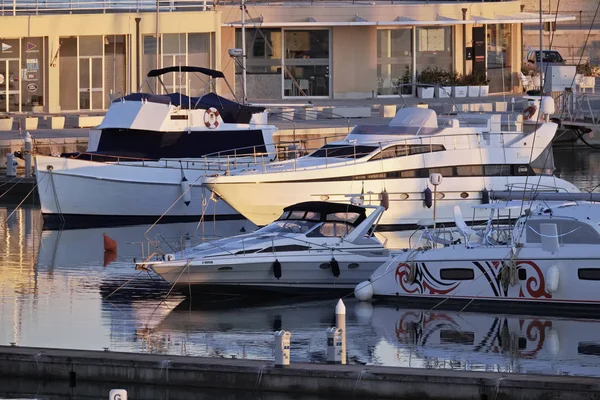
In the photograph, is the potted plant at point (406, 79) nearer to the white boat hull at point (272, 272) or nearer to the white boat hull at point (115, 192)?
the white boat hull at point (115, 192)

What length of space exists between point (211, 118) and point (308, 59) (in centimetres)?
2731

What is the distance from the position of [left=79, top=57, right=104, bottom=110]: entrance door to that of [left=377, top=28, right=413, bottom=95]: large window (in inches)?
544

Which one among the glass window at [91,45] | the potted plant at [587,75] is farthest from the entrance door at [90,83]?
the potted plant at [587,75]

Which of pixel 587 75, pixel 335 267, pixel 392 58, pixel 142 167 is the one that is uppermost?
pixel 392 58

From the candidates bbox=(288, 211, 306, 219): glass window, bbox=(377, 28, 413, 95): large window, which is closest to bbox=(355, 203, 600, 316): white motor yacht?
bbox=(288, 211, 306, 219): glass window

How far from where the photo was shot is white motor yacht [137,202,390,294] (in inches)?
930

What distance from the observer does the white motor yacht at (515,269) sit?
22.2 metres

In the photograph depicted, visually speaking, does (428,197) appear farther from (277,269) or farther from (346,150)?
(277,269)

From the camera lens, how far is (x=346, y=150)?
109ft

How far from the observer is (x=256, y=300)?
2416 cm

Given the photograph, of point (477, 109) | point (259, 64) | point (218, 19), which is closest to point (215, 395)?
point (477, 109)

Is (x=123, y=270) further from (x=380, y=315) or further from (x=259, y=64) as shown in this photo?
(x=259, y=64)

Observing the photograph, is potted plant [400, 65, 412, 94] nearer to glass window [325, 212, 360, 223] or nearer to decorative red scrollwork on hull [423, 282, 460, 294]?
glass window [325, 212, 360, 223]

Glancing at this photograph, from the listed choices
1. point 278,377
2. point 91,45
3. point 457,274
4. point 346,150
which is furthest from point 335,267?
point 91,45
